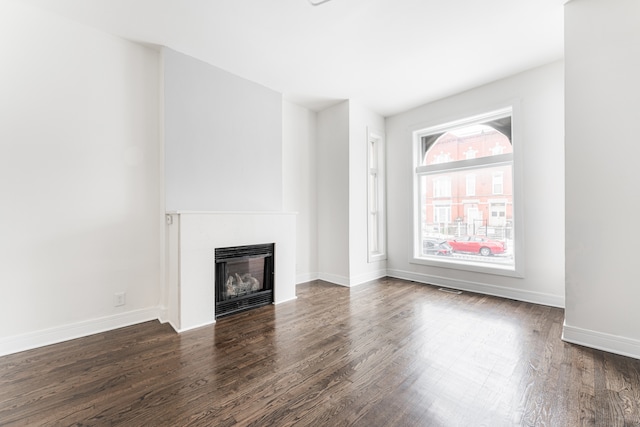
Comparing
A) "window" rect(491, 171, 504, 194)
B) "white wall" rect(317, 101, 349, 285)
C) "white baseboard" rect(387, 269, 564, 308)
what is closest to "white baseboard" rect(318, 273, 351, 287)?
"white wall" rect(317, 101, 349, 285)

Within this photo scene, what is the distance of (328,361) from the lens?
208cm

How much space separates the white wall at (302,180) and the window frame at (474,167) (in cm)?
168

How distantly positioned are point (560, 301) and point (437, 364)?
2.29 meters

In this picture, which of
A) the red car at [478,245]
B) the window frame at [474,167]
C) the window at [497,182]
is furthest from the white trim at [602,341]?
the window at [497,182]

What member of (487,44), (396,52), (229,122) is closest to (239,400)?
(229,122)

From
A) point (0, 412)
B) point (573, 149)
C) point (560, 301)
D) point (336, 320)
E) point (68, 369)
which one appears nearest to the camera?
point (0, 412)

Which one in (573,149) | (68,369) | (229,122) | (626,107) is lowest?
(68,369)

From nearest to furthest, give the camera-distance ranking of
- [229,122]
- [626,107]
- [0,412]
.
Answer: [0,412], [626,107], [229,122]

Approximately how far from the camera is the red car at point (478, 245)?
3.84m

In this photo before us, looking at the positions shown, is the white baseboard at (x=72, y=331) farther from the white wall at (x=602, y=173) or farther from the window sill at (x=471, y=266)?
the white wall at (x=602, y=173)

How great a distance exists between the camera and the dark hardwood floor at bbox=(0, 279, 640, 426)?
1517mm

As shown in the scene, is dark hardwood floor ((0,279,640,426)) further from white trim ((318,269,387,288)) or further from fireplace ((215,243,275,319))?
white trim ((318,269,387,288))

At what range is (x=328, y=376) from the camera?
1878mm

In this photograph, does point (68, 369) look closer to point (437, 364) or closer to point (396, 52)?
point (437, 364)
